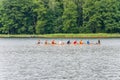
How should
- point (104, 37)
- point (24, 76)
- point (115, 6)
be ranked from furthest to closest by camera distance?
point (115, 6)
point (104, 37)
point (24, 76)

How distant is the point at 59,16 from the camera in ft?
480

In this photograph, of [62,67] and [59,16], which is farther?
[59,16]

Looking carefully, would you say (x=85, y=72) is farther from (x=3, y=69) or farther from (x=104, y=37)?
(x=104, y=37)

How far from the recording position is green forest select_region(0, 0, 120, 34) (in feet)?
459

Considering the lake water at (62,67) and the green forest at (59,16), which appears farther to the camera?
the green forest at (59,16)

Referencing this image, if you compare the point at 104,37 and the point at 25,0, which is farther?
the point at 25,0

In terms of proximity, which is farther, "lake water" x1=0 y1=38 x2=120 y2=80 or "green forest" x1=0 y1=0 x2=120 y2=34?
"green forest" x1=0 y1=0 x2=120 y2=34

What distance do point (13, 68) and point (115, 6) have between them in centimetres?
8746

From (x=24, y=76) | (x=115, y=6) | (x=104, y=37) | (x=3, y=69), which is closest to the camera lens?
(x=24, y=76)

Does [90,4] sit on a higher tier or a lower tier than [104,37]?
higher

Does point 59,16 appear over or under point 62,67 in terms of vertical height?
over

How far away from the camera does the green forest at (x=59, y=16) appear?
139875mm

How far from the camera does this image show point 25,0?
14725 cm

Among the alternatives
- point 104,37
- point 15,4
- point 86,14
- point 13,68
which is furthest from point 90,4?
point 13,68
